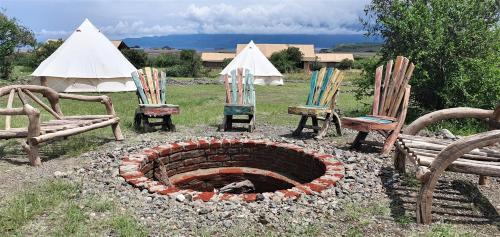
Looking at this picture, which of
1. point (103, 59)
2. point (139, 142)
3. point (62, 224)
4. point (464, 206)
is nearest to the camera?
point (62, 224)

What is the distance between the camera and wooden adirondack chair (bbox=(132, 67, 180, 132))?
696 cm

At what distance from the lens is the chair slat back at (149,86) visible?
25.2 ft

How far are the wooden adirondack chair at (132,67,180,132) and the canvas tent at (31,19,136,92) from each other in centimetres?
893

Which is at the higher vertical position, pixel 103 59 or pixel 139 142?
pixel 103 59

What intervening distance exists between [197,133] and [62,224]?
12.9ft

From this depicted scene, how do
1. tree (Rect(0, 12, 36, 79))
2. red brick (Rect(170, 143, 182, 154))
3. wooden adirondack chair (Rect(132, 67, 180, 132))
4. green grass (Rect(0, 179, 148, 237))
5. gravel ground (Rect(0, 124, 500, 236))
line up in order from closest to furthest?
green grass (Rect(0, 179, 148, 237)) → gravel ground (Rect(0, 124, 500, 236)) → red brick (Rect(170, 143, 182, 154)) → wooden adirondack chair (Rect(132, 67, 180, 132)) → tree (Rect(0, 12, 36, 79))

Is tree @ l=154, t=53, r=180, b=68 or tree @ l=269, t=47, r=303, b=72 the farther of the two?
tree @ l=154, t=53, r=180, b=68

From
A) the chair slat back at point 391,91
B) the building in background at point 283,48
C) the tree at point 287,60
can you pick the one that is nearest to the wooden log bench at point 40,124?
the chair slat back at point 391,91

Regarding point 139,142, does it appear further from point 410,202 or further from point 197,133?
point 410,202

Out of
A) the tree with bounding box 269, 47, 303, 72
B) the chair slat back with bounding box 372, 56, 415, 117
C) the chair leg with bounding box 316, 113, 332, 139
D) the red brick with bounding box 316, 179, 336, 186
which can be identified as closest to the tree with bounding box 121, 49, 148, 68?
the tree with bounding box 269, 47, 303, 72

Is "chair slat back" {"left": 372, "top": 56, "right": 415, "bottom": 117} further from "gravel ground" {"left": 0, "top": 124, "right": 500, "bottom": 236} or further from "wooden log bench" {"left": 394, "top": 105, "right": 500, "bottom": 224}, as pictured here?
"wooden log bench" {"left": 394, "top": 105, "right": 500, "bottom": 224}

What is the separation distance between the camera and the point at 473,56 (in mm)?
8922

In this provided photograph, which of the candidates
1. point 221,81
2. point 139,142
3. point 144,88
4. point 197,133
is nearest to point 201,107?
point 144,88

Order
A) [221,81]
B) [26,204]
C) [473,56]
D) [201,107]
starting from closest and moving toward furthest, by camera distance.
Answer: [26,204]
[473,56]
[201,107]
[221,81]
